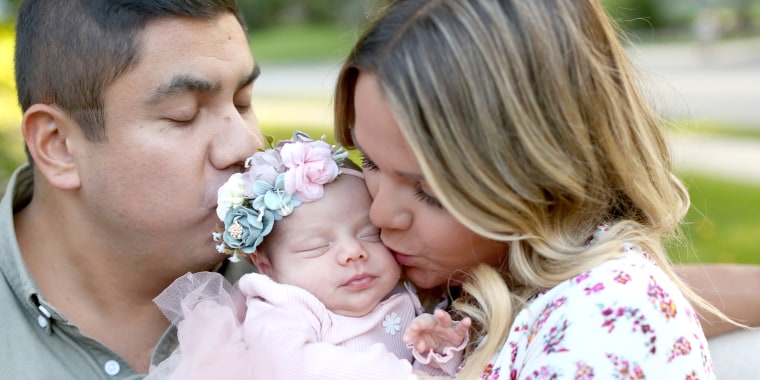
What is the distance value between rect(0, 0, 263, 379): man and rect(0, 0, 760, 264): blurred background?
445 millimetres

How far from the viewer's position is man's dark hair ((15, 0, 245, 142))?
3.04m

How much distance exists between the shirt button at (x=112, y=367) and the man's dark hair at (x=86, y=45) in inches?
28.9

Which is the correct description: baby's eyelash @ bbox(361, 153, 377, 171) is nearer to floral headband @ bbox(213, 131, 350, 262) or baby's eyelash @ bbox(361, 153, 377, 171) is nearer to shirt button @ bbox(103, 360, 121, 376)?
floral headband @ bbox(213, 131, 350, 262)

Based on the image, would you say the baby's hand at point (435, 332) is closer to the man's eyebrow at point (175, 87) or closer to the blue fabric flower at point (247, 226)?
the blue fabric flower at point (247, 226)

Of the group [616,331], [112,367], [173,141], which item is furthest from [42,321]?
[616,331]

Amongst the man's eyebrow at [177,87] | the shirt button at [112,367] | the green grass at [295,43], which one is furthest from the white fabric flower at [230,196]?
the green grass at [295,43]

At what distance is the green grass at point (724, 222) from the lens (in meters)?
6.52

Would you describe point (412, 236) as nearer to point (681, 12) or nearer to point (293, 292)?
point (293, 292)

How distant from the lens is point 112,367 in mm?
3148

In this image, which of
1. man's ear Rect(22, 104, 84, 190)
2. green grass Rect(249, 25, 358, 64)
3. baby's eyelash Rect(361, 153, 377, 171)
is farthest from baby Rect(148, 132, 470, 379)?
green grass Rect(249, 25, 358, 64)

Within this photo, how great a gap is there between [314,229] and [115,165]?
0.74 m

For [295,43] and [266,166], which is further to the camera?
[295,43]

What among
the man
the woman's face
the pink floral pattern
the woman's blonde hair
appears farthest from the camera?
the man

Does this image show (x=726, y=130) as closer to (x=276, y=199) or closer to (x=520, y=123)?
(x=276, y=199)
